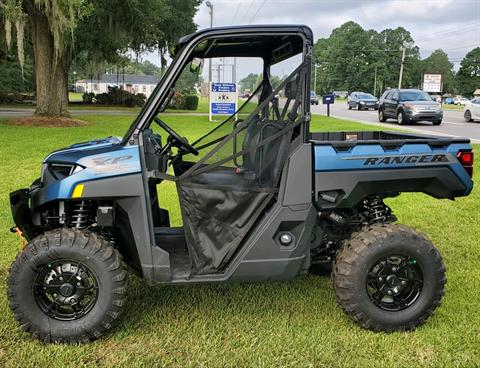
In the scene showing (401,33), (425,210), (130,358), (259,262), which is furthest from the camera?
(401,33)

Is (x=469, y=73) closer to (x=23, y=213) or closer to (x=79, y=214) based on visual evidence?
(x=79, y=214)

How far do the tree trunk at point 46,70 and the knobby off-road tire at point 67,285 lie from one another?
50.6ft

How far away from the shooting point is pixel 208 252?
328cm

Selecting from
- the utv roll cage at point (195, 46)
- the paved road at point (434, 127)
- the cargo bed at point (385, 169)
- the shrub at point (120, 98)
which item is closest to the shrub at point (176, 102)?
the utv roll cage at point (195, 46)

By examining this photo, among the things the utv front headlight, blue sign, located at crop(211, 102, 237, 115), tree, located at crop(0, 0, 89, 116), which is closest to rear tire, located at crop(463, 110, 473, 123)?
blue sign, located at crop(211, 102, 237, 115)

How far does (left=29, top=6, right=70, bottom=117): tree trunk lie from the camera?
17703mm

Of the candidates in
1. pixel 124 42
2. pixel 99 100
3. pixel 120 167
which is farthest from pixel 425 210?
pixel 99 100

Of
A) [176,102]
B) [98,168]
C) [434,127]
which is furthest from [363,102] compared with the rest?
[98,168]

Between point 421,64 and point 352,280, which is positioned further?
point 421,64

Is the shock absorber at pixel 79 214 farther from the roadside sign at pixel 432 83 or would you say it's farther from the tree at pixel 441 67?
the tree at pixel 441 67

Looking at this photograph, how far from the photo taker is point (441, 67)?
106500 millimetres

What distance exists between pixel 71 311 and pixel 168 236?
36.4 inches

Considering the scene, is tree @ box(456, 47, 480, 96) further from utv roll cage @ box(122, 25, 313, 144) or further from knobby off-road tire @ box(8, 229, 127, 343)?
knobby off-road tire @ box(8, 229, 127, 343)

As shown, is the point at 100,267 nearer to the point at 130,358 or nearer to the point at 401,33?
the point at 130,358
